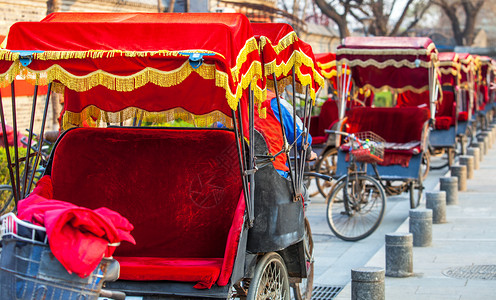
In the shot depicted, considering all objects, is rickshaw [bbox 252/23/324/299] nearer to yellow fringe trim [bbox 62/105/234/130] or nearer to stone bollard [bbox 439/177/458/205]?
yellow fringe trim [bbox 62/105/234/130]

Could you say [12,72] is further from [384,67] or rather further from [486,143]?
[486,143]

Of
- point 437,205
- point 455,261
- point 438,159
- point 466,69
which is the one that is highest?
point 466,69

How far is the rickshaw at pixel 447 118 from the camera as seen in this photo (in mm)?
16203

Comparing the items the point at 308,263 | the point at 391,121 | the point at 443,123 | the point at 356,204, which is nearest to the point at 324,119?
the point at 391,121

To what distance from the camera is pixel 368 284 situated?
19.8ft

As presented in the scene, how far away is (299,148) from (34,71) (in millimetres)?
2445

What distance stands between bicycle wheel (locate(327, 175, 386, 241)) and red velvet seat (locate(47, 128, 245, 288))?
461 cm

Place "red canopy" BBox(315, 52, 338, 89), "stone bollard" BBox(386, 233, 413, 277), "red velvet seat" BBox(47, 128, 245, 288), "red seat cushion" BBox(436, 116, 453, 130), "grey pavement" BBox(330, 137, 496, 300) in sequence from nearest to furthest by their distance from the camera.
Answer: "red velvet seat" BBox(47, 128, 245, 288) → "grey pavement" BBox(330, 137, 496, 300) → "stone bollard" BBox(386, 233, 413, 277) → "red canopy" BBox(315, 52, 338, 89) → "red seat cushion" BBox(436, 116, 453, 130)

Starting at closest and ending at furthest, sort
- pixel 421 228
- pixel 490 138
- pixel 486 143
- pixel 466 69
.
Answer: pixel 421 228
pixel 466 69
pixel 486 143
pixel 490 138

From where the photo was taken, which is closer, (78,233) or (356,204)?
(78,233)

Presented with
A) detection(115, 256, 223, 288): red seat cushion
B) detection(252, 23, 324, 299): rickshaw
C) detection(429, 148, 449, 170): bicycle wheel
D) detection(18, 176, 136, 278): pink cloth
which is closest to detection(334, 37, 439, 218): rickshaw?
detection(429, 148, 449, 170): bicycle wheel

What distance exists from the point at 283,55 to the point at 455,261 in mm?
3919

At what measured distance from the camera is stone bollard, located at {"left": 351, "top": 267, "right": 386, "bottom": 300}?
19.8 feet

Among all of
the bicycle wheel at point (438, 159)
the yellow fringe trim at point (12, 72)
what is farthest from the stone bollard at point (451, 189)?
the yellow fringe trim at point (12, 72)
